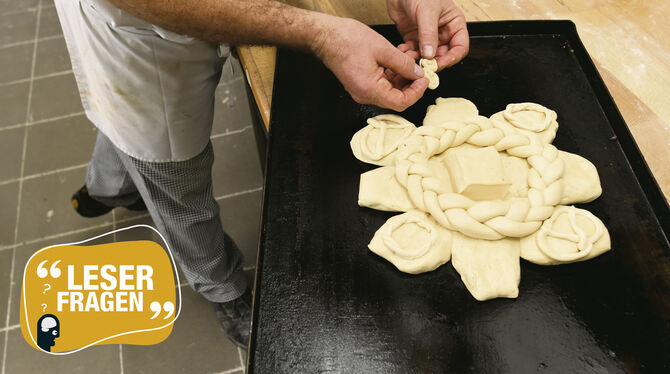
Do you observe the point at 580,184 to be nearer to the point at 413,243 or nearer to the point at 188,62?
the point at 413,243

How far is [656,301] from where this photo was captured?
98 cm

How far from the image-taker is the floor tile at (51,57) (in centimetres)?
290

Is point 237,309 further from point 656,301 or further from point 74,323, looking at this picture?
point 656,301

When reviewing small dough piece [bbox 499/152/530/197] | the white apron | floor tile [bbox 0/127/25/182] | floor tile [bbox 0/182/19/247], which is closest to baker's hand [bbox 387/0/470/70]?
small dough piece [bbox 499/152/530/197]

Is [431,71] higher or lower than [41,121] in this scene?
higher

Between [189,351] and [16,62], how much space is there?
2259mm

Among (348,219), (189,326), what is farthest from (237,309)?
(348,219)

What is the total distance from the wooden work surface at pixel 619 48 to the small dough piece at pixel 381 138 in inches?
11.2

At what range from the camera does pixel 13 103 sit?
2734mm

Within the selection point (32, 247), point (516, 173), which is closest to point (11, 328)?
point (32, 247)

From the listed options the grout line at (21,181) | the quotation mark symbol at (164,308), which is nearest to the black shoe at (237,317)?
the quotation mark symbol at (164,308)

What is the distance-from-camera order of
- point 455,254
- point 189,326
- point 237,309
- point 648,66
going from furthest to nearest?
1. point 189,326
2. point 237,309
3. point 648,66
4. point 455,254

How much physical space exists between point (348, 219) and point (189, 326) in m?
1.17

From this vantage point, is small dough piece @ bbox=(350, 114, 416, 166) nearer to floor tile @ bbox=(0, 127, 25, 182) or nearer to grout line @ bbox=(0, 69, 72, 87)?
floor tile @ bbox=(0, 127, 25, 182)
